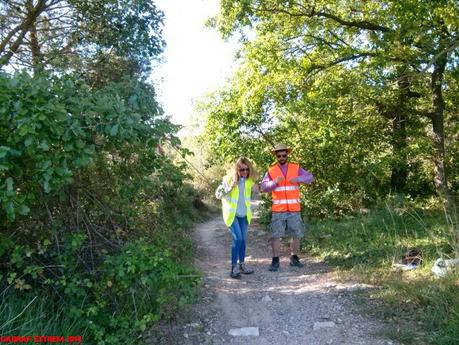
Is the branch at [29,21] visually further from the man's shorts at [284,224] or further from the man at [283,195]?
the man's shorts at [284,224]

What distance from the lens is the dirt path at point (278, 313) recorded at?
13.8ft

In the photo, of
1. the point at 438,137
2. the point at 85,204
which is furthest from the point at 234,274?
the point at 438,137

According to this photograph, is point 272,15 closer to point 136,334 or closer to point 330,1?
point 330,1

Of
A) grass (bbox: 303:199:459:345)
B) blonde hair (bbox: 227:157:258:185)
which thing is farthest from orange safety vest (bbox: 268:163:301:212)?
grass (bbox: 303:199:459:345)

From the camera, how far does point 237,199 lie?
6.29 m

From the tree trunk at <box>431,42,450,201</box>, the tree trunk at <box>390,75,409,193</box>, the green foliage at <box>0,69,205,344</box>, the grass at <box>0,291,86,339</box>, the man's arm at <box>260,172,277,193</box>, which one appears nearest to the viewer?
the green foliage at <box>0,69,205,344</box>

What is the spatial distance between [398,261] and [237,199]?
2524 millimetres

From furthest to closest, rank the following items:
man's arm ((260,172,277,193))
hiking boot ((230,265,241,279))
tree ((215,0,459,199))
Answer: tree ((215,0,459,199)), man's arm ((260,172,277,193)), hiking boot ((230,265,241,279))

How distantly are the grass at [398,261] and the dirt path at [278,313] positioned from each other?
12.5 inches

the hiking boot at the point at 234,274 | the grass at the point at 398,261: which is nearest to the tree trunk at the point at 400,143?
the grass at the point at 398,261

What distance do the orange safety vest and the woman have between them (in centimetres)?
58

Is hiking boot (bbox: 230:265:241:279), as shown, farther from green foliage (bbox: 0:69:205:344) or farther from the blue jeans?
green foliage (bbox: 0:69:205:344)

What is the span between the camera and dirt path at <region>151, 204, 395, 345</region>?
420 cm
